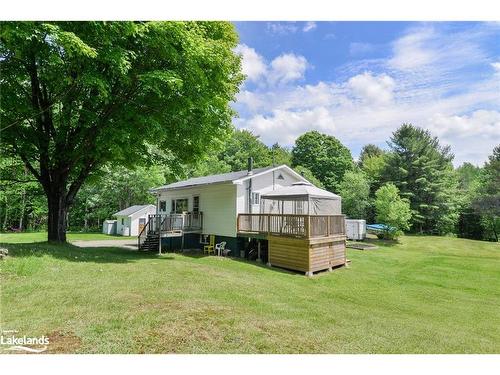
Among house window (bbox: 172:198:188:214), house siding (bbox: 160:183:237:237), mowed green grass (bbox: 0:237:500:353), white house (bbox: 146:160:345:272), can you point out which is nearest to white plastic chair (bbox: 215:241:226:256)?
white house (bbox: 146:160:345:272)

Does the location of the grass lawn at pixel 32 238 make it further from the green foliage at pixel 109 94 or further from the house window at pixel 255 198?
the house window at pixel 255 198

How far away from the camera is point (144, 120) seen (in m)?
9.60

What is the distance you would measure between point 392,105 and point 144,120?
25.0 ft

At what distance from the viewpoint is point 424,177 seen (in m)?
29.1

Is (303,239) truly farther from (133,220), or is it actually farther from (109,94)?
(133,220)

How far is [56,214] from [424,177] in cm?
2940

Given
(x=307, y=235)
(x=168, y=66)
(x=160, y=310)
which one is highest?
(x=168, y=66)

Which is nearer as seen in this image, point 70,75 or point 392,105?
point 70,75

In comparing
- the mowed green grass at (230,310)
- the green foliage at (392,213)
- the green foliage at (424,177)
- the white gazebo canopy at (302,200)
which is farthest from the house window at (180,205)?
the green foliage at (424,177)

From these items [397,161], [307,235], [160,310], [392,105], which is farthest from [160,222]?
[397,161]

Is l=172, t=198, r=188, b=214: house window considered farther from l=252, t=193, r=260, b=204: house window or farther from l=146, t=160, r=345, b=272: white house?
l=252, t=193, r=260, b=204: house window

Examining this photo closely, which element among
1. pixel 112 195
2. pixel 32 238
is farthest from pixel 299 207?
pixel 112 195
